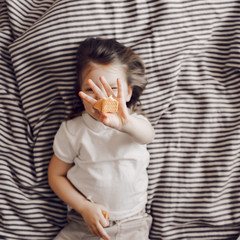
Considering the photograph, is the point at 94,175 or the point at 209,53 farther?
the point at 209,53

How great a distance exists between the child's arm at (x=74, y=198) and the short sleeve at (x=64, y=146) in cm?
3

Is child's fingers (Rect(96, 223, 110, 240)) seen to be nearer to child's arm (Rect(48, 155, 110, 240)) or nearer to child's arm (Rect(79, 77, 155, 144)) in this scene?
child's arm (Rect(48, 155, 110, 240))

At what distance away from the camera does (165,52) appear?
1.00 metres

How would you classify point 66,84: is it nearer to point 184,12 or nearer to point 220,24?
point 184,12

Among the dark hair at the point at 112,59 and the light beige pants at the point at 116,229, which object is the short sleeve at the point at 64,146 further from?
the light beige pants at the point at 116,229

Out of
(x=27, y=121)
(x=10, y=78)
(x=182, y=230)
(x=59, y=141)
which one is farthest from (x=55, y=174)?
(x=182, y=230)

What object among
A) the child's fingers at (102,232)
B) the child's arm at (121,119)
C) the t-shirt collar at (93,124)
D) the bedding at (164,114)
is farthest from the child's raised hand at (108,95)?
the child's fingers at (102,232)

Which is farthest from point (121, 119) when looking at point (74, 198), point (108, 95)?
point (74, 198)

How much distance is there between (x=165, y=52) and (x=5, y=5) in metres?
0.65

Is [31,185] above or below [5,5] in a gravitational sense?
below

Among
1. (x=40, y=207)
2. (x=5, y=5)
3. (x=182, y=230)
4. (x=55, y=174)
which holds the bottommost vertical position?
(x=182, y=230)

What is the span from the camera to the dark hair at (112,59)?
2.84 ft

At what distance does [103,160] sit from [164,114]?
1.00 feet

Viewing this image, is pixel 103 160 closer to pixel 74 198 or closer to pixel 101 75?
pixel 74 198
